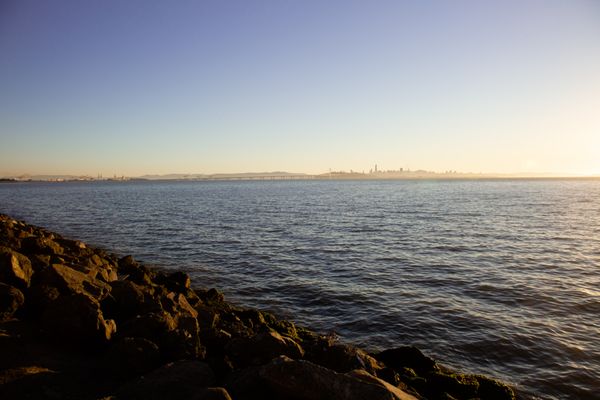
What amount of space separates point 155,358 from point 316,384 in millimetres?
3334

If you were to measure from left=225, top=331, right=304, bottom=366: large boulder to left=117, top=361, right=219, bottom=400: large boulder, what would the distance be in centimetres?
79

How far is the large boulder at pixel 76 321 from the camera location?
25.0ft

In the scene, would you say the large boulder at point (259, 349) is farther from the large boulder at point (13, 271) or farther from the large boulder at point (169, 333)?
the large boulder at point (13, 271)

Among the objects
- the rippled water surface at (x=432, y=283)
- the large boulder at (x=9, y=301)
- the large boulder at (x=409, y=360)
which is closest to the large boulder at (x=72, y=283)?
the large boulder at (x=9, y=301)

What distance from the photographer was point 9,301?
8.08 meters

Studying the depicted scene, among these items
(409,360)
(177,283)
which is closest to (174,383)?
(409,360)

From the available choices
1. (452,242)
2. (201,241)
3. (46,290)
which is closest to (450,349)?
(46,290)

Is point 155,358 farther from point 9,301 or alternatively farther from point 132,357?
point 9,301

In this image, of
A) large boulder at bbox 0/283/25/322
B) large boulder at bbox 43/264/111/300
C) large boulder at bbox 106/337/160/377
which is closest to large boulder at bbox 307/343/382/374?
large boulder at bbox 106/337/160/377

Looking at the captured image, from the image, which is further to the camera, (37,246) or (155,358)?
(37,246)

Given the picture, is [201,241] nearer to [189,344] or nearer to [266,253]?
[266,253]

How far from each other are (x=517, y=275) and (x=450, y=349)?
10.1m

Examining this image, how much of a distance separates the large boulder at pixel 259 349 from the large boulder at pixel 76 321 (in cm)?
279

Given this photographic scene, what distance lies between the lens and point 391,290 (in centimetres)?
A: 1677
